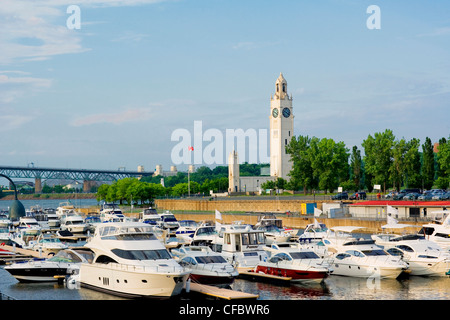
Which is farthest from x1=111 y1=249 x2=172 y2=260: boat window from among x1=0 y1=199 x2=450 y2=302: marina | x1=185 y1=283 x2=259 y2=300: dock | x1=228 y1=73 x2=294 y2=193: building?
x1=228 y1=73 x2=294 y2=193: building

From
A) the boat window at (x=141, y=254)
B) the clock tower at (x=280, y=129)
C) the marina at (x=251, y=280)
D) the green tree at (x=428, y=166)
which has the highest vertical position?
the clock tower at (x=280, y=129)

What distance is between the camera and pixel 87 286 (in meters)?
34.2

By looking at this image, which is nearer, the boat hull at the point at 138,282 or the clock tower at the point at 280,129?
the boat hull at the point at 138,282

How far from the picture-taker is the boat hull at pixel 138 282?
96.8ft

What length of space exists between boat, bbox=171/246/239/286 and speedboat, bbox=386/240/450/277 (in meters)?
12.2

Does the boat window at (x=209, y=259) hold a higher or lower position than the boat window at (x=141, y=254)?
lower

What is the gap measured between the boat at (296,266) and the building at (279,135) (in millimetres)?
122175

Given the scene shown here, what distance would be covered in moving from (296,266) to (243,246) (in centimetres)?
599

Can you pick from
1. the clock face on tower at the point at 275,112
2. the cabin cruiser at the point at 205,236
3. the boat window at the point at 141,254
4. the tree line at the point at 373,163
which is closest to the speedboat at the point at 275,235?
the cabin cruiser at the point at 205,236

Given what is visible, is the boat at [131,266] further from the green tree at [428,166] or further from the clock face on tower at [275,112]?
the clock face on tower at [275,112]

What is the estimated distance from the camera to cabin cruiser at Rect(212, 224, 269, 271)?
132ft

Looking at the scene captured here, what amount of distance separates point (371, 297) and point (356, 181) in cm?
8158

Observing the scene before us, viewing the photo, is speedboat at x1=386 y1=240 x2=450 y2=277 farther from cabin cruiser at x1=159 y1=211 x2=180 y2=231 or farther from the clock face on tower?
the clock face on tower

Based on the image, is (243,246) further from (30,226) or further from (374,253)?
(30,226)
